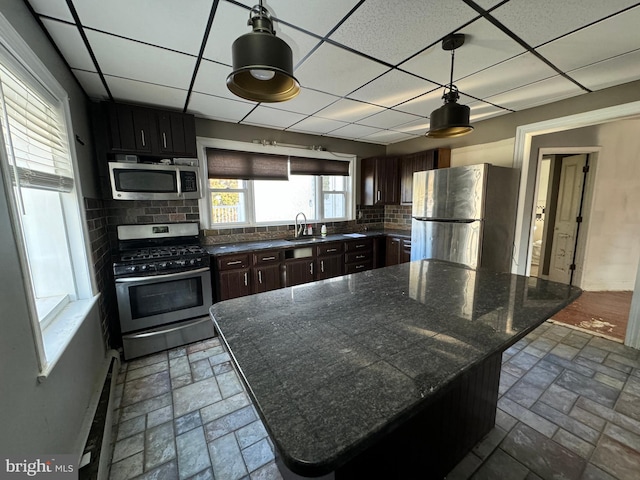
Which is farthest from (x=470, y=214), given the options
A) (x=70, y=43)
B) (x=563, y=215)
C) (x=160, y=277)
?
(x=70, y=43)

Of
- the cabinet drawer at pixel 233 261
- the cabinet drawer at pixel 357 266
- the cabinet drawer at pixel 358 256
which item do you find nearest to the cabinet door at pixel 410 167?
the cabinet drawer at pixel 358 256

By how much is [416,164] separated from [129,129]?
12.0ft

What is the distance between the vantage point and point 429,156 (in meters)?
3.91

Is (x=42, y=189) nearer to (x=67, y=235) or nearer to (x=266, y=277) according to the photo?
(x=67, y=235)

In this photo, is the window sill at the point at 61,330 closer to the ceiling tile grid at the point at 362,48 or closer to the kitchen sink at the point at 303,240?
the ceiling tile grid at the point at 362,48

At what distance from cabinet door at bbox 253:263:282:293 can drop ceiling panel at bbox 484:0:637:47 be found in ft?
9.25

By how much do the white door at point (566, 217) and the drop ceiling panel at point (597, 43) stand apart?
2.66m

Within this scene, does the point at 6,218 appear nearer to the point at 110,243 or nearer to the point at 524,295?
the point at 110,243

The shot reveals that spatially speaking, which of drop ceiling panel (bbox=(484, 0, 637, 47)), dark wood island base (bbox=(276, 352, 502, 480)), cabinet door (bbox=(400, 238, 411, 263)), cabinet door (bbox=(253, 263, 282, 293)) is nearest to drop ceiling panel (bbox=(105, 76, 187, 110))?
cabinet door (bbox=(253, 263, 282, 293))

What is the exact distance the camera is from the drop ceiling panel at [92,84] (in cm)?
204

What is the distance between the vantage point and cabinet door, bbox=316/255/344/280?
12.0 ft

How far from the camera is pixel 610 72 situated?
7.16 feet

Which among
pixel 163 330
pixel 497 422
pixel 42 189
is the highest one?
pixel 42 189

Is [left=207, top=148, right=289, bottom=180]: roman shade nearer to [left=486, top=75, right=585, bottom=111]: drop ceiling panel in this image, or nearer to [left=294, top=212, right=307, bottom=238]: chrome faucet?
[left=294, top=212, right=307, bottom=238]: chrome faucet
